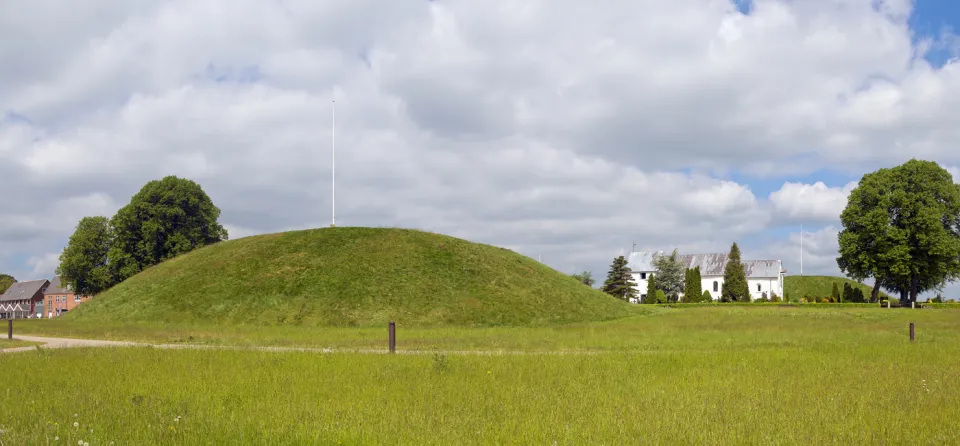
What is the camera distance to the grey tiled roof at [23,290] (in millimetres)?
144125

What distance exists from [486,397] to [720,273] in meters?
129

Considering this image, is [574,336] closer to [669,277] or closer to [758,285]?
[669,277]

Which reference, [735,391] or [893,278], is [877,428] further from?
[893,278]

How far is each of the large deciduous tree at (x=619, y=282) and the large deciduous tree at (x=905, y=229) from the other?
126ft

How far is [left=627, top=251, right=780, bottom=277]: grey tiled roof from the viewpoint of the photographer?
13200 cm

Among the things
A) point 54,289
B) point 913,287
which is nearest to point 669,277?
point 913,287

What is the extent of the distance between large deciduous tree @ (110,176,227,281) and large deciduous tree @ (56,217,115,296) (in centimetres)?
218

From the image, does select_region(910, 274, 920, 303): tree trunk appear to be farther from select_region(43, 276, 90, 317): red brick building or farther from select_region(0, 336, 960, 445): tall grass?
select_region(43, 276, 90, 317): red brick building

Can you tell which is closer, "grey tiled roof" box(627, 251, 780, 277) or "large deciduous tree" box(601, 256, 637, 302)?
"large deciduous tree" box(601, 256, 637, 302)

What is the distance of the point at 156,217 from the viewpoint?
250ft

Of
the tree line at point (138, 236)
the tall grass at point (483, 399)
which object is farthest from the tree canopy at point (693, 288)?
the tall grass at point (483, 399)

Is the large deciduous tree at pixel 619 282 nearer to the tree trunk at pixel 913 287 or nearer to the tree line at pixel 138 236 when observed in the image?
the tree trunk at pixel 913 287

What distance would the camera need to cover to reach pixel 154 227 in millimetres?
74938

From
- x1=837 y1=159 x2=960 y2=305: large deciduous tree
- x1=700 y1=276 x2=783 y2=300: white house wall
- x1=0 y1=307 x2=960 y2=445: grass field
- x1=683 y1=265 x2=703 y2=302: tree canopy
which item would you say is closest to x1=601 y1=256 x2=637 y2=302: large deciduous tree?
x1=683 y1=265 x2=703 y2=302: tree canopy
